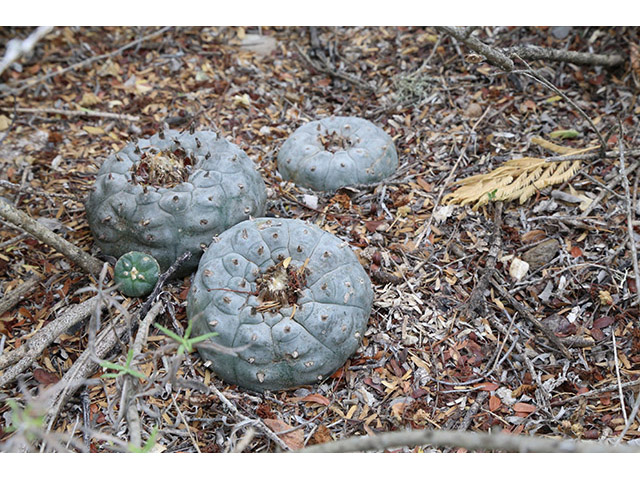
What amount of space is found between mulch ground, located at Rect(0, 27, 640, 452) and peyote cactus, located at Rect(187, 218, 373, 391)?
7.9 inches

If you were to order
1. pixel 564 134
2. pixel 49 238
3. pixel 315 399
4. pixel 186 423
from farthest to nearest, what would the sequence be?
1. pixel 564 134
2. pixel 49 238
3. pixel 315 399
4. pixel 186 423

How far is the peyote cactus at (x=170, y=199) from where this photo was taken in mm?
3482

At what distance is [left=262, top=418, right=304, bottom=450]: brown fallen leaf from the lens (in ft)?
9.86

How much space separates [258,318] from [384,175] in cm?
182

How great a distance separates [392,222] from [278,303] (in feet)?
4.36

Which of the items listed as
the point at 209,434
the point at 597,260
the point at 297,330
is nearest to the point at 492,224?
the point at 597,260

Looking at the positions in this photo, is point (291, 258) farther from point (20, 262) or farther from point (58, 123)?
point (58, 123)

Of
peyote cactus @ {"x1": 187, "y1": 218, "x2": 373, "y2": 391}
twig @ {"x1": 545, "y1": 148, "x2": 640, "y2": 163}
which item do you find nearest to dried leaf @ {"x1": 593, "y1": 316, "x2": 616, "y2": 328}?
twig @ {"x1": 545, "y1": 148, "x2": 640, "y2": 163}

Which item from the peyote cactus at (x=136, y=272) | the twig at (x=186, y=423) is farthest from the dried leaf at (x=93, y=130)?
the twig at (x=186, y=423)

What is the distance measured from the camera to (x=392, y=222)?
4.18 m

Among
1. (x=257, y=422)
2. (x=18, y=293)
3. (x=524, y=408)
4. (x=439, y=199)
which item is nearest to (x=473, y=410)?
(x=524, y=408)

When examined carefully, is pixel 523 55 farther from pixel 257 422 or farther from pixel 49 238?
pixel 49 238

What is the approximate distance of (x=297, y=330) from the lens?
3061 mm

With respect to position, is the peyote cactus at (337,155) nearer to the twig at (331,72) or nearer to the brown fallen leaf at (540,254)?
the twig at (331,72)
